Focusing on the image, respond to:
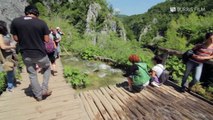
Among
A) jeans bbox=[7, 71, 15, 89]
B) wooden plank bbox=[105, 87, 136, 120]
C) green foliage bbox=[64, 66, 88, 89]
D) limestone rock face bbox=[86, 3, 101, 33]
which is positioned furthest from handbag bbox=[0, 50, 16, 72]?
limestone rock face bbox=[86, 3, 101, 33]

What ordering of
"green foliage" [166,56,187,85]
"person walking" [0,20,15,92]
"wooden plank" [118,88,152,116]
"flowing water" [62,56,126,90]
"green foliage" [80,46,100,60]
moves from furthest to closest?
"green foliage" [80,46,100,60], "flowing water" [62,56,126,90], "green foliage" [166,56,187,85], "person walking" [0,20,15,92], "wooden plank" [118,88,152,116]

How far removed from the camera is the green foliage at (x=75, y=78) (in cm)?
757

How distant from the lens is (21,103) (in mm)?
4824

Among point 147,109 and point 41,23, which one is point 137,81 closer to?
point 147,109

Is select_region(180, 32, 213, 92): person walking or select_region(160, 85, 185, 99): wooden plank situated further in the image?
select_region(160, 85, 185, 99): wooden plank

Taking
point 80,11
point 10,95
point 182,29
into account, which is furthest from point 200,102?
point 80,11

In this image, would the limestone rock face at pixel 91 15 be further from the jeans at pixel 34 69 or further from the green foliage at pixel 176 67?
the jeans at pixel 34 69

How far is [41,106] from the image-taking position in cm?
461

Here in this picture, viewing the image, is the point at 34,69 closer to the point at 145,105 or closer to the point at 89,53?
the point at 145,105

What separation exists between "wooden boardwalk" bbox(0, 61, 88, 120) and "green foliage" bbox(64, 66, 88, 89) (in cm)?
179

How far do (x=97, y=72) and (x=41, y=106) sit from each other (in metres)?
5.35

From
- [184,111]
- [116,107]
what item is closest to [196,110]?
[184,111]

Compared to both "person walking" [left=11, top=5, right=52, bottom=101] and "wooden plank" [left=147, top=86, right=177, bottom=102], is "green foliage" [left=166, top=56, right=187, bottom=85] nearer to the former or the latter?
"wooden plank" [left=147, top=86, right=177, bottom=102]

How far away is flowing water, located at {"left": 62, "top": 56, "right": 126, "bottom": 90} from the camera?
8701 mm
